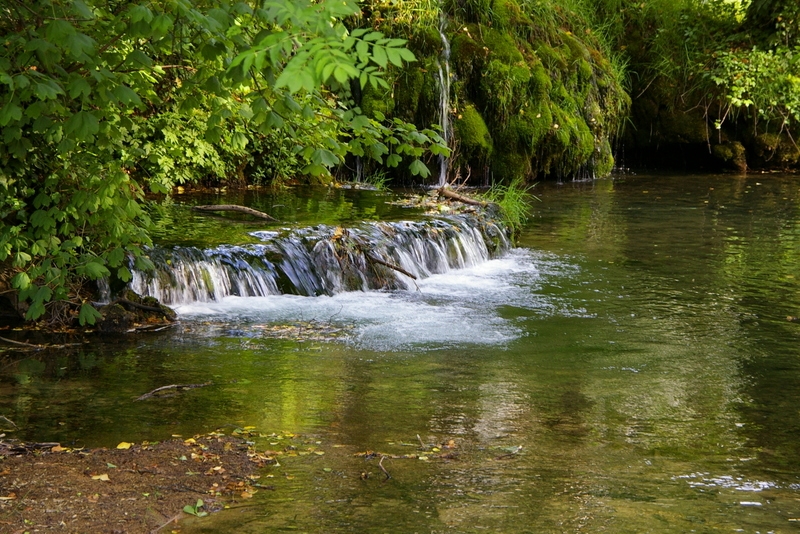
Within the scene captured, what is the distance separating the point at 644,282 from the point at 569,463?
18.5 ft

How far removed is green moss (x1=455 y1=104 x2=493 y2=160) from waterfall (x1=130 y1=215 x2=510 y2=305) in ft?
17.3

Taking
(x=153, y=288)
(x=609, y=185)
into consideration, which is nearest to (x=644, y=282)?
(x=153, y=288)

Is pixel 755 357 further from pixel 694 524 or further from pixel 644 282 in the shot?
pixel 694 524

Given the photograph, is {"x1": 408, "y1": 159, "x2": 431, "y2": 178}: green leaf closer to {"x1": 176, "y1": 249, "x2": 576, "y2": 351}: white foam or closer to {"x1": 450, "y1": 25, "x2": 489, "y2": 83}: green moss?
{"x1": 176, "y1": 249, "x2": 576, "y2": 351}: white foam

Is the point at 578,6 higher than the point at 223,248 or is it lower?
higher

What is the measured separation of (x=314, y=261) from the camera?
9.62 meters

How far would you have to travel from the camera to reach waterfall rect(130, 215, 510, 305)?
8773 mm

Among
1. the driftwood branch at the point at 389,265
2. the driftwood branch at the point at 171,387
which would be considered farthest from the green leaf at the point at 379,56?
the driftwood branch at the point at 389,265

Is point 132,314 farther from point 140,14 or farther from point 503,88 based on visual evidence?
point 503,88

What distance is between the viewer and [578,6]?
21.0 metres

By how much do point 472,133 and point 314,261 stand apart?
25.1 feet

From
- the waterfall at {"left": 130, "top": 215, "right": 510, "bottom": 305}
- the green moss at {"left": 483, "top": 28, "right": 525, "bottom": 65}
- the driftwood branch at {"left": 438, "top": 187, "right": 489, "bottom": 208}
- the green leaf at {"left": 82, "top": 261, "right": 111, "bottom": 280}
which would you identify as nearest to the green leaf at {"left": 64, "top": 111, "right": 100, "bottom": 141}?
the green leaf at {"left": 82, "top": 261, "right": 111, "bottom": 280}

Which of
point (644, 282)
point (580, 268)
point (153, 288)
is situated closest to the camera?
point (153, 288)

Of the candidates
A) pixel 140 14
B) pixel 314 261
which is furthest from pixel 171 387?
pixel 314 261
